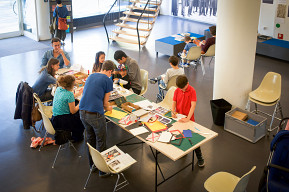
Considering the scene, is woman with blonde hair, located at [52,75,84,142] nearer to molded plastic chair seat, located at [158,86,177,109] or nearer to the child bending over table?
the child bending over table

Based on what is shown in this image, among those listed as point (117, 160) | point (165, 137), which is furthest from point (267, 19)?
point (117, 160)

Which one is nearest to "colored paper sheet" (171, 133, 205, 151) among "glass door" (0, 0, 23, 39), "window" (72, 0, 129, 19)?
"glass door" (0, 0, 23, 39)

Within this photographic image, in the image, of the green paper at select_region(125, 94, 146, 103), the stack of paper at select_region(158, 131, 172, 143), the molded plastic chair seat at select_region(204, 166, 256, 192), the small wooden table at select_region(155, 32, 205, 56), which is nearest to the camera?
the molded plastic chair seat at select_region(204, 166, 256, 192)

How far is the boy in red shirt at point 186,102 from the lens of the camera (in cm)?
536

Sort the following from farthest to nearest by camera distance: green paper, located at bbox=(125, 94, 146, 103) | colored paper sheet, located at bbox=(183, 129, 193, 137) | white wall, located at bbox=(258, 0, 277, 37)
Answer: white wall, located at bbox=(258, 0, 277, 37) → green paper, located at bbox=(125, 94, 146, 103) → colored paper sheet, located at bbox=(183, 129, 193, 137)

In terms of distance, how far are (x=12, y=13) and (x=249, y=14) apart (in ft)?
30.2

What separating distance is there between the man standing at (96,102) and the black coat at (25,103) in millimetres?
1640

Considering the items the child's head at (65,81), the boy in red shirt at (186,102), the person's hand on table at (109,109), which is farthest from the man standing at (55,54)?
the boy in red shirt at (186,102)

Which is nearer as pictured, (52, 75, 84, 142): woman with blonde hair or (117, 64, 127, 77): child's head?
(52, 75, 84, 142): woman with blonde hair

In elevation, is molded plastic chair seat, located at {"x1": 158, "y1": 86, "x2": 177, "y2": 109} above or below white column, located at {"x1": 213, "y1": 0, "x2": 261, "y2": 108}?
below

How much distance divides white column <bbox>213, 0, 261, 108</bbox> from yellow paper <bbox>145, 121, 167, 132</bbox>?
87.7 inches

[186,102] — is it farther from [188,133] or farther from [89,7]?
[89,7]

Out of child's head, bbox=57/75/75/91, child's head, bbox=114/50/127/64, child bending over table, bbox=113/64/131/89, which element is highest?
child's head, bbox=114/50/127/64

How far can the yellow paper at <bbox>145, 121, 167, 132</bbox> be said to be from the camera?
513 cm
